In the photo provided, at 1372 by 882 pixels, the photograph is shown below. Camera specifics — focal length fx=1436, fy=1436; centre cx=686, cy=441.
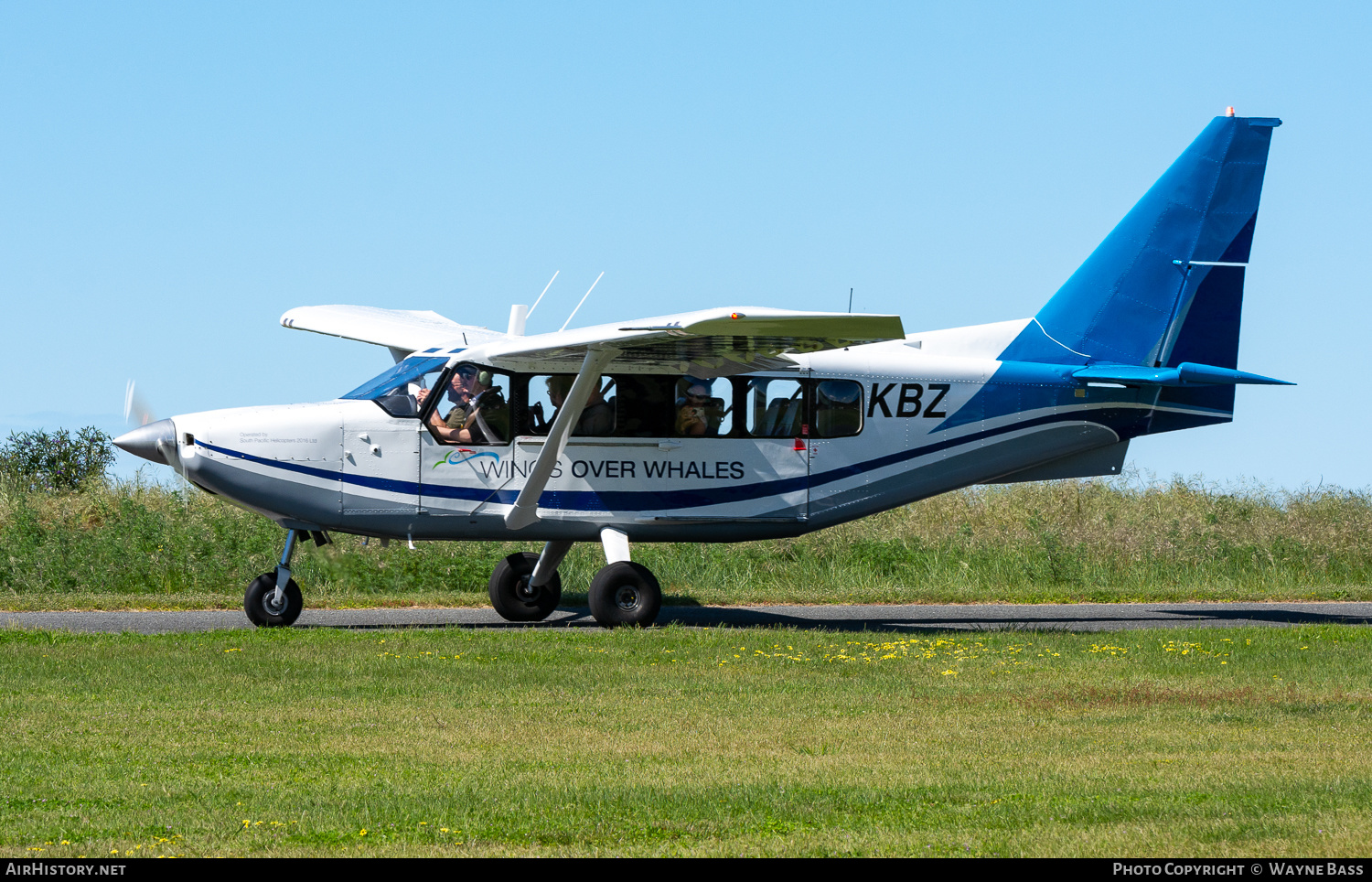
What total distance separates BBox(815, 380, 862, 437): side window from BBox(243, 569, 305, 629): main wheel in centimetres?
561

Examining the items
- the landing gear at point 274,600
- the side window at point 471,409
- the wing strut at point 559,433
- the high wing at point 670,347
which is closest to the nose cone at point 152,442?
the landing gear at point 274,600

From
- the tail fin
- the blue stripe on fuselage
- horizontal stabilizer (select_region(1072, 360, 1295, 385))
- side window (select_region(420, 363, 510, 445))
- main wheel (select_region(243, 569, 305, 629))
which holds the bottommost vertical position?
main wheel (select_region(243, 569, 305, 629))

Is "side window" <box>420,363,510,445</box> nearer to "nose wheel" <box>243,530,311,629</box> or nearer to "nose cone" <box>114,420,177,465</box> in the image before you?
"nose wheel" <box>243,530,311,629</box>

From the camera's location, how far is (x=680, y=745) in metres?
7.90

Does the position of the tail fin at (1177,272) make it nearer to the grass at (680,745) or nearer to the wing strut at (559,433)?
the grass at (680,745)

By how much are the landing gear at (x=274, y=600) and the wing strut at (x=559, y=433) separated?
2.20 metres

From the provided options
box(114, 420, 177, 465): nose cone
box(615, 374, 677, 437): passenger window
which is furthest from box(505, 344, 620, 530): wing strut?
box(114, 420, 177, 465): nose cone

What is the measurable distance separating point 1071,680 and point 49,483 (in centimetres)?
2364

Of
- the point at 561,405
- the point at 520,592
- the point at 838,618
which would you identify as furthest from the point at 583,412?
the point at 838,618

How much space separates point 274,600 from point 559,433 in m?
3.21

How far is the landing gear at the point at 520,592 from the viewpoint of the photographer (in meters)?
15.8

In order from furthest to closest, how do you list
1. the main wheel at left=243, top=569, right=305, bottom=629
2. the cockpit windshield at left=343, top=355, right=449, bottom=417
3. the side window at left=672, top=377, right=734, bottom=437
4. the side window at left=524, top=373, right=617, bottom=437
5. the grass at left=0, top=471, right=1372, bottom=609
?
the grass at left=0, top=471, right=1372, bottom=609, the side window at left=672, top=377, right=734, bottom=437, the side window at left=524, top=373, right=617, bottom=437, the cockpit windshield at left=343, top=355, right=449, bottom=417, the main wheel at left=243, top=569, right=305, bottom=629

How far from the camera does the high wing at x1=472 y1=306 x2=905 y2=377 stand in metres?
12.0

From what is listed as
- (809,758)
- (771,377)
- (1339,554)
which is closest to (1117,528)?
(1339,554)
